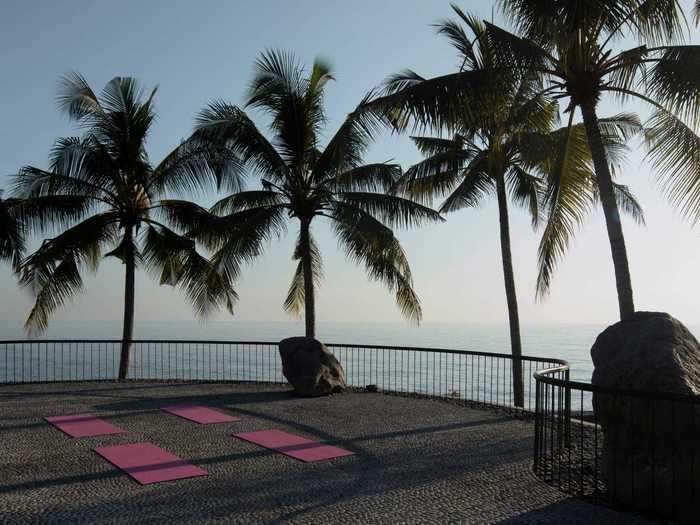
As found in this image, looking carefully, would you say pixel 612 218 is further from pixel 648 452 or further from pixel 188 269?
pixel 188 269

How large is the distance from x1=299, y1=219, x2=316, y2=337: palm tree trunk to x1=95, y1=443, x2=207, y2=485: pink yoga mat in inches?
328

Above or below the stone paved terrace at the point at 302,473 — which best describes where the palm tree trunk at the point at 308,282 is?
above

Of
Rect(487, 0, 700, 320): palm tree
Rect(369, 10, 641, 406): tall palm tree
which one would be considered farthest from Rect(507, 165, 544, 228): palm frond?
Rect(487, 0, 700, 320): palm tree

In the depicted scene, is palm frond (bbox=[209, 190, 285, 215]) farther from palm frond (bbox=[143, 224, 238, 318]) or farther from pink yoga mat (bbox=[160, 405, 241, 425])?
pink yoga mat (bbox=[160, 405, 241, 425])

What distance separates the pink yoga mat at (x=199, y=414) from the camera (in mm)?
10094

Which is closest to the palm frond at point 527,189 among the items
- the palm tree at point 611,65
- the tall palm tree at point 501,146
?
the tall palm tree at point 501,146

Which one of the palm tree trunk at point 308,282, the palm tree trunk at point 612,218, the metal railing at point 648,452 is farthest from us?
the palm tree trunk at point 308,282

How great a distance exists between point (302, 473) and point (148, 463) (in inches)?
71.7

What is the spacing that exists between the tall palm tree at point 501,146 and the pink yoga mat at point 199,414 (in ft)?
18.6

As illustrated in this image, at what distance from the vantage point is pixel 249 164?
54.6ft

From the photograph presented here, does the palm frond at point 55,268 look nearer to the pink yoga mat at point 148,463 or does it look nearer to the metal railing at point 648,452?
the pink yoga mat at point 148,463

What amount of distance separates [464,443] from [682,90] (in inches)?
230

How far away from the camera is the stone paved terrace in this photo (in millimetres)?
5477

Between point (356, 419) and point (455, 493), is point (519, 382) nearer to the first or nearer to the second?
point (356, 419)
